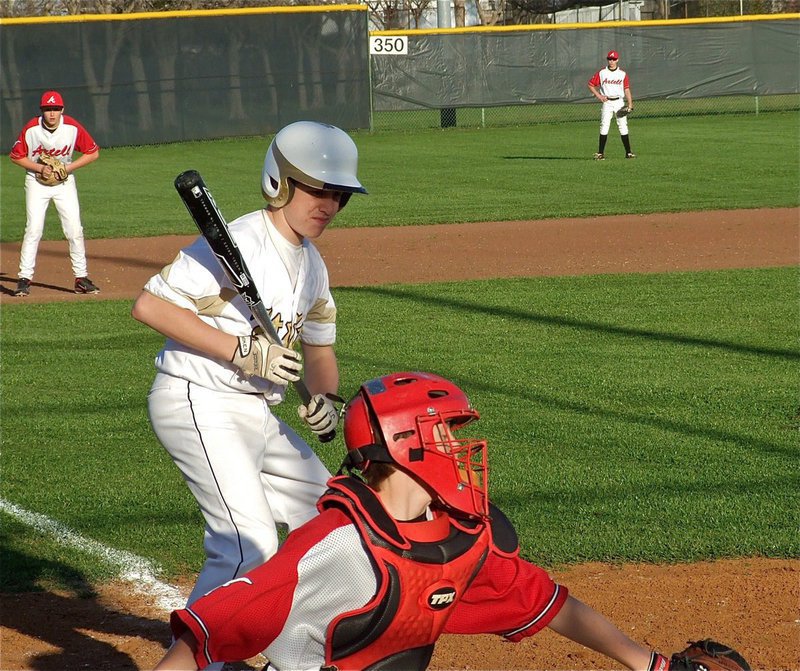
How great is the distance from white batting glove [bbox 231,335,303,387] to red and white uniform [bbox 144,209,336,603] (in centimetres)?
19

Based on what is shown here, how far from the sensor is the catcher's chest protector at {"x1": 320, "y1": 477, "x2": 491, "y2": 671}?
2.42 metres

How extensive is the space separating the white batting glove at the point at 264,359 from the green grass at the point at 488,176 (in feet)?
41.5

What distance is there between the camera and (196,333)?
3350 millimetres

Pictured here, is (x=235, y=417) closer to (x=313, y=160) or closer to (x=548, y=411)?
(x=313, y=160)

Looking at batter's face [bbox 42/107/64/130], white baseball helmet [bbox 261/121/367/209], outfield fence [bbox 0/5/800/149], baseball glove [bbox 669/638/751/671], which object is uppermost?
outfield fence [bbox 0/5/800/149]

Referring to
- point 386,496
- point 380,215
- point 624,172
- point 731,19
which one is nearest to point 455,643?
Result: point 386,496

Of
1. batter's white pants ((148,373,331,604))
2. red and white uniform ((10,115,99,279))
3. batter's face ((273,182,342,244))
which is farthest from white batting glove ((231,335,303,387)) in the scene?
red and white uniform ((10,115,99,279))

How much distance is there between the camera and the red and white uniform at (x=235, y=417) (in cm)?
338

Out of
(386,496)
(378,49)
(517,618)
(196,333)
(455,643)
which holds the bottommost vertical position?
(455,643)

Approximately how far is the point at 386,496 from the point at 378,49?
28.9 meters

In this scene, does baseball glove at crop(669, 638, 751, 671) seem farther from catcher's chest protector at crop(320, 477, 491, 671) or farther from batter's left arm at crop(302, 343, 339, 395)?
batter's left arm at crop(302, 343, 339, 395)

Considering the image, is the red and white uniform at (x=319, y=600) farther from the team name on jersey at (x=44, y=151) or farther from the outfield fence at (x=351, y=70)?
the outfield fence at (x=351, y=70)

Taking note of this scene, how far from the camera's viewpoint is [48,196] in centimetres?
1152

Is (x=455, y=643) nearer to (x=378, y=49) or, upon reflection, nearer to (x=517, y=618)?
(x=517, y=618)
